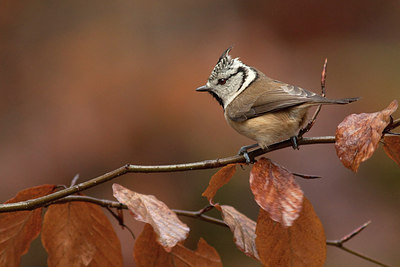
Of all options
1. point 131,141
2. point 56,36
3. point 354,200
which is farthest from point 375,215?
point 56,36

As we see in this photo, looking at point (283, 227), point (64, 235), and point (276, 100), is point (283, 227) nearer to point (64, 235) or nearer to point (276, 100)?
point (64, 235)

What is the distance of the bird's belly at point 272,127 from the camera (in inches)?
90.0

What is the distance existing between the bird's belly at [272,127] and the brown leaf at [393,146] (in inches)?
29.6

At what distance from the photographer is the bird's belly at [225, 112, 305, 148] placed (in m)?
2.29

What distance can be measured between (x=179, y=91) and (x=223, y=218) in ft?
12.6

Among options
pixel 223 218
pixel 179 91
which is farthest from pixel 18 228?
pixel 179 91

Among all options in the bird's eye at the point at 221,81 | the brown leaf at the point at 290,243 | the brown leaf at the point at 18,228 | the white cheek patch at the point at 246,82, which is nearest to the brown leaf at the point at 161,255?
the brown leaf at the point at 290,243

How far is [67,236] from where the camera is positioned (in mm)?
1701

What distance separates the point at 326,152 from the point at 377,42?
75.4 inches

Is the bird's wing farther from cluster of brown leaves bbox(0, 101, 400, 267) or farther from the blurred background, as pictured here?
the blurred background

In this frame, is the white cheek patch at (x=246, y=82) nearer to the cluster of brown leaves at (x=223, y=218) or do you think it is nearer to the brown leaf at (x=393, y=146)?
the cluster of brown leaves at (x=223, y=218)

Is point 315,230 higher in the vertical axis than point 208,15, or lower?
lower

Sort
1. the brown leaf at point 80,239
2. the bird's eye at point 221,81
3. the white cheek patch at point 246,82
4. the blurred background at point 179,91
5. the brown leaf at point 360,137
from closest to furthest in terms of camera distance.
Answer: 1. the brown leaf at point 360,137
2. the brown leaf at point 80,239
3. the white cheek patch at point 246,82
4. the bird's eye at point 221,81
5. the blurred background at point 179,91

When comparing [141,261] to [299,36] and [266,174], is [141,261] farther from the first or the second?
[299,36]
